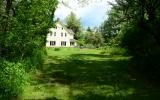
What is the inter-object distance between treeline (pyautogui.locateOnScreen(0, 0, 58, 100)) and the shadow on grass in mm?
3024

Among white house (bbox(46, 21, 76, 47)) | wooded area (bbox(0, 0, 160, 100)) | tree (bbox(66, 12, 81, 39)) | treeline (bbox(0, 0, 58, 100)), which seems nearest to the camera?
treeline (bbox(0, 0, 58, 100))

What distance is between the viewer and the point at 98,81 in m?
27.0

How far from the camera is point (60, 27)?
119 m

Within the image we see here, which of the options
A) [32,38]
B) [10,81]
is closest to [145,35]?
[32,38]

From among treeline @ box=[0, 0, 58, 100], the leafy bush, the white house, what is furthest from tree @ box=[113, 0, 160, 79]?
the white house

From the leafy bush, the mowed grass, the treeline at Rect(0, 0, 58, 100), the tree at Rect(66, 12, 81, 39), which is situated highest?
the tree at Rect(66, 12, 81, 39)

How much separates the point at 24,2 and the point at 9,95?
25.5 feet

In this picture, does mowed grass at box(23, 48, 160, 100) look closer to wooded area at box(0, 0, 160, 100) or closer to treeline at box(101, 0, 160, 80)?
wooded area at box(0, 0, 160, 100)

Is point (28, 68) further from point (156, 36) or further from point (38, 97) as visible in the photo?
point (156, 36)

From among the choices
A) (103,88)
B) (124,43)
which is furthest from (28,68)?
(124,43)

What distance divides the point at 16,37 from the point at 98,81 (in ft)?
23.9

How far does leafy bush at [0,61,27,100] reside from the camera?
18.6m

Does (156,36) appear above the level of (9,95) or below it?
above

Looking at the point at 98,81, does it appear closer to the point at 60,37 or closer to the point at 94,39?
the point at 60,37
